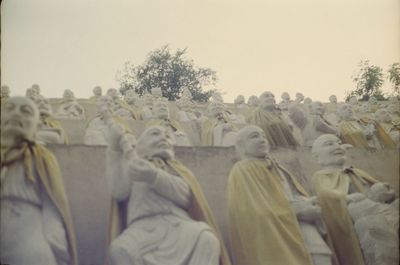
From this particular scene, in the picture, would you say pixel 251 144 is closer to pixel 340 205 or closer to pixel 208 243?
pixel 340 205

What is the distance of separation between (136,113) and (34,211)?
7.94 metres

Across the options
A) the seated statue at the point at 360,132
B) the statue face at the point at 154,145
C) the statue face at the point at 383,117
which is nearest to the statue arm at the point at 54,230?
the statue face at the point at 154,145

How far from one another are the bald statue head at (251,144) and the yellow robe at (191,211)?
1127mm

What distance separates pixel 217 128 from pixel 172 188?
17.9 ft

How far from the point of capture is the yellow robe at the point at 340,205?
450 inches

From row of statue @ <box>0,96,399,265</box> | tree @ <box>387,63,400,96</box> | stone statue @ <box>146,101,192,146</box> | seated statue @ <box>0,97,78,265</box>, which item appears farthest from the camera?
tree @ <box>387,63,400,96</box>

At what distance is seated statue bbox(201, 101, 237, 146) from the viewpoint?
1519cm

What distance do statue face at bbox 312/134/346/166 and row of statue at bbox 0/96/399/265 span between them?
2 centimetres

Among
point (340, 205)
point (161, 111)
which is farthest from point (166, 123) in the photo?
point (340, 205)

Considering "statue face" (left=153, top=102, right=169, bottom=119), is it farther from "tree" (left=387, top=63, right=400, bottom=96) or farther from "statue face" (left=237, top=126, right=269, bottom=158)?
"tree" (left=387, top=63, right=400, bottom=96)

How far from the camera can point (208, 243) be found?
10.0 meters

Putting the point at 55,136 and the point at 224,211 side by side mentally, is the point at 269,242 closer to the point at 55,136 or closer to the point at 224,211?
the point at 224,211

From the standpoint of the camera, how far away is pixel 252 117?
15.1 m

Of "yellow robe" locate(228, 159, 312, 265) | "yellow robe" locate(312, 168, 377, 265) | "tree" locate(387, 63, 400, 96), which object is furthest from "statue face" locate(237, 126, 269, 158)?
"tree" locate(387, 63, 400, 96)
